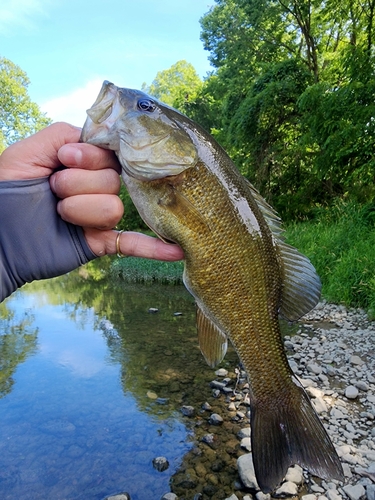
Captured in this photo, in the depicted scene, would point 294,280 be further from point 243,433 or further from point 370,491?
point 243,433

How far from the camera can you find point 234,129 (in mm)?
18797

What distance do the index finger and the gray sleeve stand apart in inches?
8.2

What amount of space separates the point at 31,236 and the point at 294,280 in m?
1.49

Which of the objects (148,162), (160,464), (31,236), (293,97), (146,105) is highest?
(293,97)

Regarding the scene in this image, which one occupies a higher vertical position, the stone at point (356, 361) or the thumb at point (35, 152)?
the thumb at point (35, 152)

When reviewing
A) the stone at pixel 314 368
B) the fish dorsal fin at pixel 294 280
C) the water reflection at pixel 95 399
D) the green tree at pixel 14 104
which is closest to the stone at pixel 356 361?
the stone at pixel 314 368

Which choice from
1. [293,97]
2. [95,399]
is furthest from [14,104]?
[95,399]

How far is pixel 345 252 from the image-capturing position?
379 inches

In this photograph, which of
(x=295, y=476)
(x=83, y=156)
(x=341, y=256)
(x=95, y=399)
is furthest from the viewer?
(x=341, y=256)

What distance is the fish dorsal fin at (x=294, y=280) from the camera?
2283 mm

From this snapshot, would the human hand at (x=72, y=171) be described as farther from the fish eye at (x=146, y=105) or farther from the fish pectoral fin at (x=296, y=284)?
the fish pectoral fin at (x=296, y=284)

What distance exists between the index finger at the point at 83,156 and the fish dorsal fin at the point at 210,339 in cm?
99

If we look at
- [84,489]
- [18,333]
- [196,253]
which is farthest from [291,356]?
[18,333]

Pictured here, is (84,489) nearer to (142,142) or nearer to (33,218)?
(33,218)
